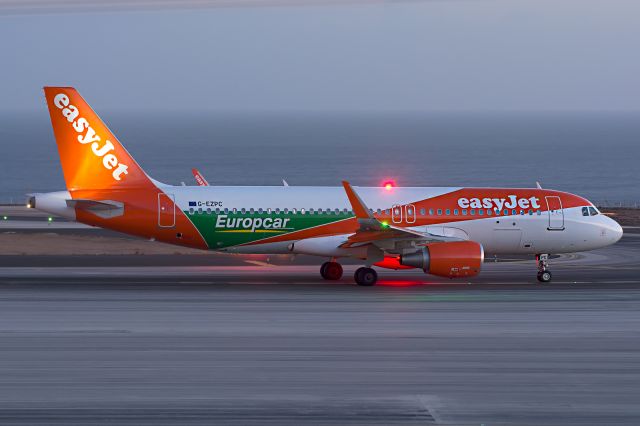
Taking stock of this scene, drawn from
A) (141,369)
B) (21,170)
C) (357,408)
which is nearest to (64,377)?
(141,369)

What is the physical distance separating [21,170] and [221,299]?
497 ft

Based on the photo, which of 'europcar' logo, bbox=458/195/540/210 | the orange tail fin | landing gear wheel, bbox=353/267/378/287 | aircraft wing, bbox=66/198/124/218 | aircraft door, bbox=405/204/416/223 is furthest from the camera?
'europcar' logo, bbox=458/195/540/210

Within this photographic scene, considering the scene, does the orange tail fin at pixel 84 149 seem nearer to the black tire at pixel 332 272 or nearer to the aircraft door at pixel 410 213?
the black tire at pixel 332 272

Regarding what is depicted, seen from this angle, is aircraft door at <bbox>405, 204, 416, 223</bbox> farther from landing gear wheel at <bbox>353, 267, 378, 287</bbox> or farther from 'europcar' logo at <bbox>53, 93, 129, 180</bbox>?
'europcar' logo at <bbox>53, 93, 129, 180</bbox>

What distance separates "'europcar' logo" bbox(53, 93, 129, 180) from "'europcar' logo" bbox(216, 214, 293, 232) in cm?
387

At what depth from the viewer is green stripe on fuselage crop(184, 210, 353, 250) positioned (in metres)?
38.1

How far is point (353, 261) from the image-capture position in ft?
151

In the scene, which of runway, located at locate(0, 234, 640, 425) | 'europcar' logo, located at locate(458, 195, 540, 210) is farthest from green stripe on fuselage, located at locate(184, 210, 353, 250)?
'europcar' logo, located at locate(458, 195, 540, 210)

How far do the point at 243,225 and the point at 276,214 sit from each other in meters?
1.24

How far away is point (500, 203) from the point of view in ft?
133

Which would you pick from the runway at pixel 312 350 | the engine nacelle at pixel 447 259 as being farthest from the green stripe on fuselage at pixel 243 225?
the engine nacelle at pixel 447 259

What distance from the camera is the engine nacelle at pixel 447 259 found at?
36531 mm

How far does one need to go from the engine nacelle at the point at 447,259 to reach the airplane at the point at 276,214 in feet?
0.11

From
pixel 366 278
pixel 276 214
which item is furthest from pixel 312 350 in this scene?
pixel 276 214
